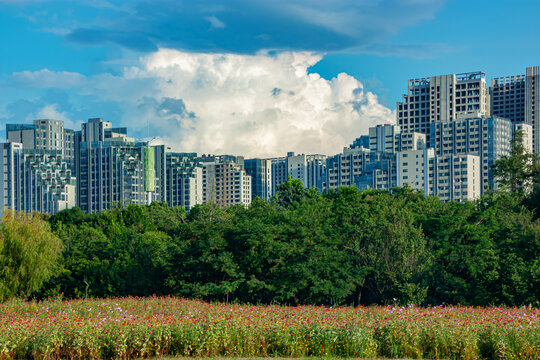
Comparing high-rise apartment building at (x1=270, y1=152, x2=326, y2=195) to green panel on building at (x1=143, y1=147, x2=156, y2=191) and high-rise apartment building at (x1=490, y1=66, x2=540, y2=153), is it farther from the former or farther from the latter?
high-rise apartment building at (x1=490, y1=66, x2=540, y2=153)

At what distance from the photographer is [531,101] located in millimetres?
158250

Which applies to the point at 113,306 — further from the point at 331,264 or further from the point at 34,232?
the point at 34,232

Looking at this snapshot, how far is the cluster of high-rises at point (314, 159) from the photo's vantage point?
127250 mm

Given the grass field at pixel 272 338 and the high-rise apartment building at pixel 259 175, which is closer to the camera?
the grass field at pixel 272 338

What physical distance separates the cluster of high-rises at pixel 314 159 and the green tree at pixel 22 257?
291 ft

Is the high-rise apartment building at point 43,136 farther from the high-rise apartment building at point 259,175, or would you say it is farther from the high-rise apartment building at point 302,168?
the high-rise apartment building at point 302,168

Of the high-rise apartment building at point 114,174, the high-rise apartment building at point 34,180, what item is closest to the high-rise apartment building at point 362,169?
the high-rise apartment building at point 114,174

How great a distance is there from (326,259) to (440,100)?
133 m

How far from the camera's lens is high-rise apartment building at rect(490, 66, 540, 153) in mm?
157750

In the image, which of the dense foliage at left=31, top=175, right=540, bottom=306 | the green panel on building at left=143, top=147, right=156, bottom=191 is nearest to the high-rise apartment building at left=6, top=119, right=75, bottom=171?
the green panel on building at left=143, top=147, right=156, bottom=191

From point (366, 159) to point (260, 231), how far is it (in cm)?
10837

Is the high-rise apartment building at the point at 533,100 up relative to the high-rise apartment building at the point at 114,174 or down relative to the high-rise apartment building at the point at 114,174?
up

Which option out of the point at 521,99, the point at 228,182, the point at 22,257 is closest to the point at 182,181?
the point at 228,182

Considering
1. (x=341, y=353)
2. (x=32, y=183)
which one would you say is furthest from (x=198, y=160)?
(x=341, y=353)
